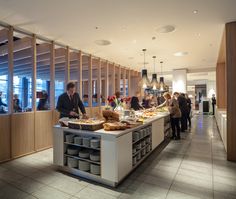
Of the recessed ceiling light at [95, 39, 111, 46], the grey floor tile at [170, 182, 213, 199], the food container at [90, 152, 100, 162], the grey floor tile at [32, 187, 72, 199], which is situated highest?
the recessed ceiling light at [95, 39, 111, 46]

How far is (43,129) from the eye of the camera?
181 inches

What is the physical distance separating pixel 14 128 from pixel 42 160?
1005mm

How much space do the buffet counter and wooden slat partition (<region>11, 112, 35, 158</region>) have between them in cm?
143

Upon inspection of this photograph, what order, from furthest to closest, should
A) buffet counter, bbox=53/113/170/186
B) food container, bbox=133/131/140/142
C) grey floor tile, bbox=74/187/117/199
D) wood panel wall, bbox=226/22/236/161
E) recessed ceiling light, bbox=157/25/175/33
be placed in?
recessed ceiling light, bbox=157/25/175/33 → wood panel wall, bbox=226/22/236/161 → food container, bbox=133/131/140/142 → buffet counter, bbox=53/113/170/186 → grey floor tile, bbox=74/187/117/199

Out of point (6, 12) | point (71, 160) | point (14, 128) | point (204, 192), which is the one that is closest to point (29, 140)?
point (14, 128)

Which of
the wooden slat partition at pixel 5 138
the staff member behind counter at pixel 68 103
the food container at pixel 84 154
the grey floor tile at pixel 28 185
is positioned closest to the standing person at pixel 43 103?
the wooden slat partition at pixel 5 138

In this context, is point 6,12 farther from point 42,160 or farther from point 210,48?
point 210,48

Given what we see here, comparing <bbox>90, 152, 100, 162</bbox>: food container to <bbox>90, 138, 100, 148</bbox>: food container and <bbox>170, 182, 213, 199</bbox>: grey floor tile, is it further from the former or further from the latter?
<bbox>170, 182, 213, 199</bbox>: grey floor tile

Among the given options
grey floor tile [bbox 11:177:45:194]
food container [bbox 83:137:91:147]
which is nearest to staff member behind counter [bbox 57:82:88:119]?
food container [bbox 83:137:91:147]

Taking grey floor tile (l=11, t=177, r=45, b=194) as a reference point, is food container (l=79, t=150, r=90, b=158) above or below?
above

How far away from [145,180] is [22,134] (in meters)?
3.12

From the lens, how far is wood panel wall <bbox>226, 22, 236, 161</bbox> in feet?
12.1

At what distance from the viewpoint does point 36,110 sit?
446cm

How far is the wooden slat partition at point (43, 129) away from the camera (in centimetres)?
442
